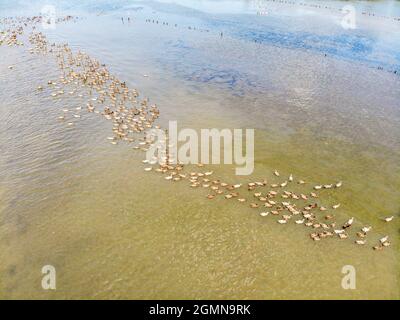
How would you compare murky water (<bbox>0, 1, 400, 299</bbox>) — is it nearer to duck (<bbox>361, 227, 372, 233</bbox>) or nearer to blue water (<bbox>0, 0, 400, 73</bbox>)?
duck (<bbox>361, 227, 372, 233</bbox>)

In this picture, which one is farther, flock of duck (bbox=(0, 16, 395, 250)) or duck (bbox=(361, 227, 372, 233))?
flock of duck (bbox=(0, 16, 395, 250))

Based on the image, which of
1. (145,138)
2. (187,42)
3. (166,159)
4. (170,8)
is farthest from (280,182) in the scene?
(170,8)

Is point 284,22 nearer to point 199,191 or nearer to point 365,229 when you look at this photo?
point 199,191

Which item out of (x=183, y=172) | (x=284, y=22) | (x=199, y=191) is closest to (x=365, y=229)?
(x=199, y=191)

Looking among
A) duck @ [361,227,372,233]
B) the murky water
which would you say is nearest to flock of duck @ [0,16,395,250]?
duck @ [361,227,372,233]

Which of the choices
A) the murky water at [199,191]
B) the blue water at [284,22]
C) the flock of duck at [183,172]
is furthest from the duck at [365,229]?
the blue water at [284,22]
